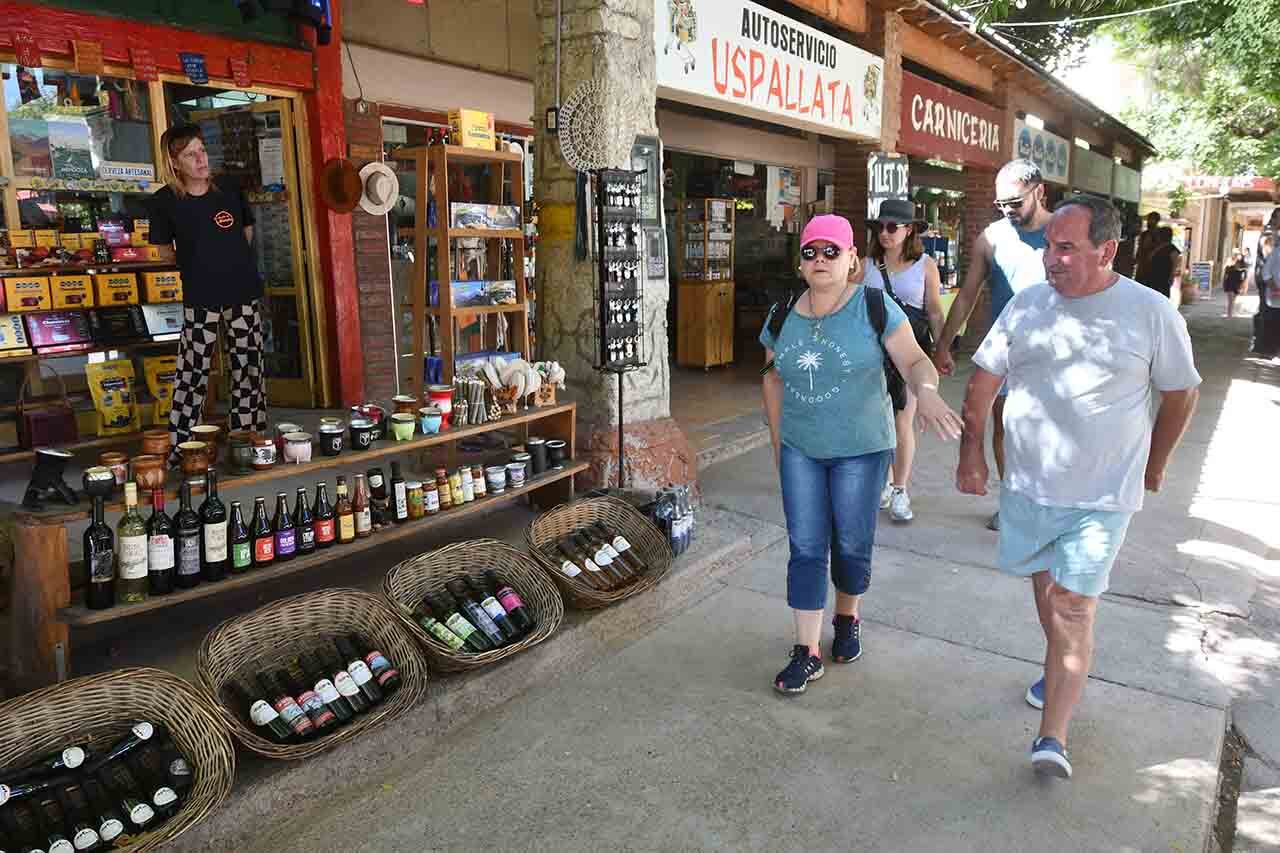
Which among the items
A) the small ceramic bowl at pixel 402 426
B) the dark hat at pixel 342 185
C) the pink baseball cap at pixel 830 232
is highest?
the dark hat at pixel 342 185

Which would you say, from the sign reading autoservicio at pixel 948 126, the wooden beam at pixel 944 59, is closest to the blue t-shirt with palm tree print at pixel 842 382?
the sign reading autoservicio at pixel 948 126

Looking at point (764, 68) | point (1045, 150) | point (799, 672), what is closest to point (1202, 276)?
point (1045, 150)

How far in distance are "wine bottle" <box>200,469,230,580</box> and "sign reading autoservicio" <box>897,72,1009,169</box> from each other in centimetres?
882

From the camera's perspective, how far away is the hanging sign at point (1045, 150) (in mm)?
13477

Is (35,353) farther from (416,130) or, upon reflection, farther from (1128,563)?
(1128,563)

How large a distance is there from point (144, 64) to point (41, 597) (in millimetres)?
4111

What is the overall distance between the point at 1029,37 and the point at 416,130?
17235 mm

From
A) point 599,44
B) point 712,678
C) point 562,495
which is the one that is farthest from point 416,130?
point 712,678

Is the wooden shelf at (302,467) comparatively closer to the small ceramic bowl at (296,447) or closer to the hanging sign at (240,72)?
the small ceramic bowl at (296,447)

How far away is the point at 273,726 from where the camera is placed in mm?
2838

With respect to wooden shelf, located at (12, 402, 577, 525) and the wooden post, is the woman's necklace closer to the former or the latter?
wooden shelf, located at (12, 402, 577, 525)

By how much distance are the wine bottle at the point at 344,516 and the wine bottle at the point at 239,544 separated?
37cm

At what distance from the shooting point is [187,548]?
121 inches

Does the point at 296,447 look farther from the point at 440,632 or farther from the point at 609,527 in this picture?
the point at 609,527
